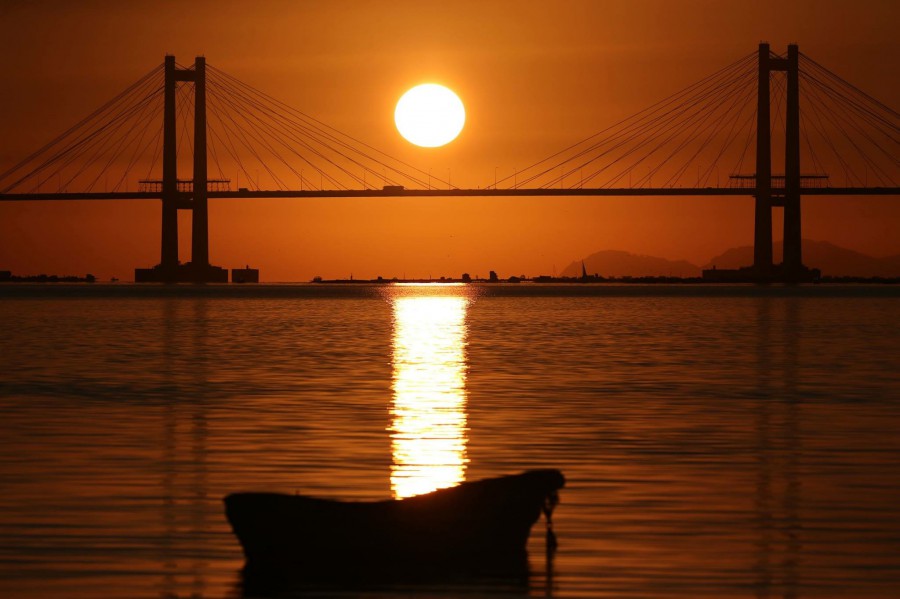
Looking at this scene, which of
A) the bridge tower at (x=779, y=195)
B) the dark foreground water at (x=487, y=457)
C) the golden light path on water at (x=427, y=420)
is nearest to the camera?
the dark foreground water at (x=487, y=457)

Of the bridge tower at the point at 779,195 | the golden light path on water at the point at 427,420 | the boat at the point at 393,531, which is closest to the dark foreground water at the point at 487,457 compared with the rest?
the golden light path on water at the point at 427,420

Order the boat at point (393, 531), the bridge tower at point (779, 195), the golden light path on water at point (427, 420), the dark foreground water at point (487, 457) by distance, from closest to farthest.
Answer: the boat at point (393, 531), the dark foreground water at point (487, 457), the golden light path on water at point (427, 420), the bridge tower at point (779, 195)

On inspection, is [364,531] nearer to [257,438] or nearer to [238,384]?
[257,438]

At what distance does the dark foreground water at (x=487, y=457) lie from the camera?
9.75 meters

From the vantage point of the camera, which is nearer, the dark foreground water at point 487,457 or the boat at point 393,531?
the boat at point 393,531

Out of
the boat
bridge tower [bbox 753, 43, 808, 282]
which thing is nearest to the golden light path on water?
the boat

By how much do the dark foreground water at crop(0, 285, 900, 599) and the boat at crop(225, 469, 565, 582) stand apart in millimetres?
308

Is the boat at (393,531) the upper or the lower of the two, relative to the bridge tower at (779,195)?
lower

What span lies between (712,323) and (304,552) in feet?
178

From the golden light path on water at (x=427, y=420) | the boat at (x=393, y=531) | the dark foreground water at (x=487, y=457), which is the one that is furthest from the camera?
the golden light path on water at (x=427, y=420)

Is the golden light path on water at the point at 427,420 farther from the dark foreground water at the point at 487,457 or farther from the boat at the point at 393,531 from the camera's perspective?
the boat at the point at 393,531

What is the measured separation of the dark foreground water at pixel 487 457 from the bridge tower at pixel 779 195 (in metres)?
67.3

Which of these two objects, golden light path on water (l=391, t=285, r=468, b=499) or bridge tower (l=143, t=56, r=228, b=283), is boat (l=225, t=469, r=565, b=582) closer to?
golden light path on water (l=391, t=285, r=468, b=499)

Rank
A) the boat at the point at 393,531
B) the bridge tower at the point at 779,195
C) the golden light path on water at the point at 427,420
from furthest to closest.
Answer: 1. the bridge tower at the point at 779,195
2. the golden light path on water at the point at 427,420
3. the boat at the point at 393,531
